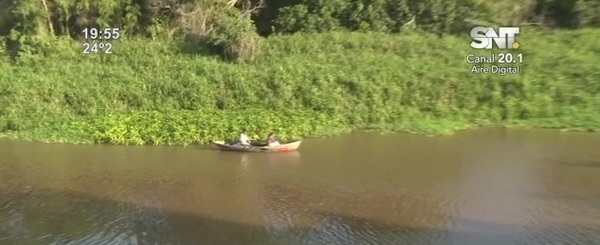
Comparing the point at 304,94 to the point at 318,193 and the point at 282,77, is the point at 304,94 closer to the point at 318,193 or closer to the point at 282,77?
the point at 282,77

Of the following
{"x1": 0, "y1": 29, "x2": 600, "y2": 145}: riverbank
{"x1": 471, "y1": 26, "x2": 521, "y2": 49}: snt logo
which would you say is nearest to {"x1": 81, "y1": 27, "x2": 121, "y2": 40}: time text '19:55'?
{"x1": 0, "y1": 29, "x2": 600, "y2": 145}: riverbank

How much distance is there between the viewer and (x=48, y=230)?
35.4 feet

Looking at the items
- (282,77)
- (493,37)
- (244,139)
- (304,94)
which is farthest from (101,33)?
(493,37)

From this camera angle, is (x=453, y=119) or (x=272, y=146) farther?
(x=453, y=119)

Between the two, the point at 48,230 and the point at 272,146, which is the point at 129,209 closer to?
the point at 48,230

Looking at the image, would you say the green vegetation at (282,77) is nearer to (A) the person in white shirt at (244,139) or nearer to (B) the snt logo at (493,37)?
(B) the snt logo at (493,37)

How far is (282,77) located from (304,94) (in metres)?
0.94

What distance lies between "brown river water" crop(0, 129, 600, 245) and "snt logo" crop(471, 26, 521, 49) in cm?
551

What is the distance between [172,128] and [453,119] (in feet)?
27.1

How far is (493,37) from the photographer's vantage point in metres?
21.9

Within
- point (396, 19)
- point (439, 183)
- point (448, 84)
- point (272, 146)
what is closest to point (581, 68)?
point (448, 84)

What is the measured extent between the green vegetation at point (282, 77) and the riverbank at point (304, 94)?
4 cm

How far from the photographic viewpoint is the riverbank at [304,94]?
1778 cm

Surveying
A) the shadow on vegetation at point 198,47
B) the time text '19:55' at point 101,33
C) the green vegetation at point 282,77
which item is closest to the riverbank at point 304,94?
the green vegetation at point 282,77
